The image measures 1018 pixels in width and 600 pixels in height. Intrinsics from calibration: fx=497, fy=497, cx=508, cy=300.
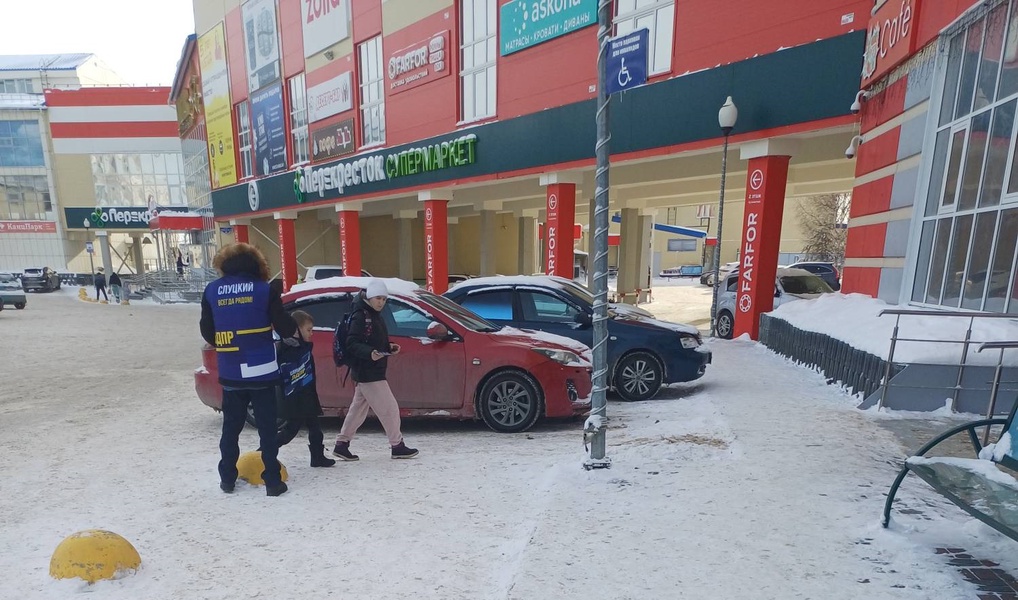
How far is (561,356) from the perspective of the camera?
5.52 m

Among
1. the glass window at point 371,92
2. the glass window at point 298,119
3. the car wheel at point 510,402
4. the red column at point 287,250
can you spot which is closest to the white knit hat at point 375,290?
the car wheel at point 510,402

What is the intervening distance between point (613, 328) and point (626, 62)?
390cm

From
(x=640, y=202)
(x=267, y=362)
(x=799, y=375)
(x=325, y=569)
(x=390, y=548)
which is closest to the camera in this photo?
(x=325, y=569)

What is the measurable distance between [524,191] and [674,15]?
342 inches

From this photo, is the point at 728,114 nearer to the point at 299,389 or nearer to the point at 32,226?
the point at 299,389

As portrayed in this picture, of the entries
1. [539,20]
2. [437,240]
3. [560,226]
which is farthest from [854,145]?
[437,240]

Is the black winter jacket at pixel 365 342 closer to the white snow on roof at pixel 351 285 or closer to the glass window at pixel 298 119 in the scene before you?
the white snow on roof at pixel 351 285

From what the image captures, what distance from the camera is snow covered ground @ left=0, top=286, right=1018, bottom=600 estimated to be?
250cm

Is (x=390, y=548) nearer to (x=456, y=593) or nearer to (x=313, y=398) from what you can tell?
(x=456, y=593)

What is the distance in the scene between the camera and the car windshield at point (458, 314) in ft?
18.6

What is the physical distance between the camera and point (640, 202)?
66.0ft

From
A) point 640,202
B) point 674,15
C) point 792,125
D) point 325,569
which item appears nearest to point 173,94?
point 640,202

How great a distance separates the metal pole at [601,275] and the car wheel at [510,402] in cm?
167

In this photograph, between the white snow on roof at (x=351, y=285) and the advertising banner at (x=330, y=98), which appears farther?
the advertising banner at (x=330, y=98)
